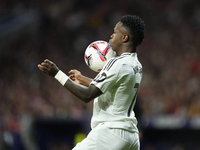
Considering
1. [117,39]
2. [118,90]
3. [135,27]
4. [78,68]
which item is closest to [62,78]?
[118,90]

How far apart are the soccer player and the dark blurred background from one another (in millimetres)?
4239

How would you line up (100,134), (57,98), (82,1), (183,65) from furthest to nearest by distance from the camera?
(82,1) < (183,65) < (57,98) < (100,134)

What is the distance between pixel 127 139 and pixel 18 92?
317 inches

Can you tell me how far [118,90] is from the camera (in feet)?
11.1

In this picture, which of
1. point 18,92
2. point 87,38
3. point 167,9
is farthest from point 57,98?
point 167,9

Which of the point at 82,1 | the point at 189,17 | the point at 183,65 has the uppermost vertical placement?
the point at 82,1

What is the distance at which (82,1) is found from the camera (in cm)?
1446

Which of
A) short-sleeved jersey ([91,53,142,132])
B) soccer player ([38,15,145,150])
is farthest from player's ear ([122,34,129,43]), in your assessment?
short-sleeved jersey ([91,53,142,132])

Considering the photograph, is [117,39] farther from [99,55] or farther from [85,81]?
[85,81]

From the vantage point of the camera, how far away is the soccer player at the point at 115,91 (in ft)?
10.7

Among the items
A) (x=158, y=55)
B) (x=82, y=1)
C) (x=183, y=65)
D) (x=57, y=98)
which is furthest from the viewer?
(x=82, y=1)

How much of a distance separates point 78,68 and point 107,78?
31.0ft

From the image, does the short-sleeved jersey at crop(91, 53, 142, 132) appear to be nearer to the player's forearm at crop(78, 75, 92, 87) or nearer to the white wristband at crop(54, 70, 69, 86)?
the white wristband at crop(54, 70, 69, 86)

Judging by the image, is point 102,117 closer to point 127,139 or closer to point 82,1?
point 127,139
